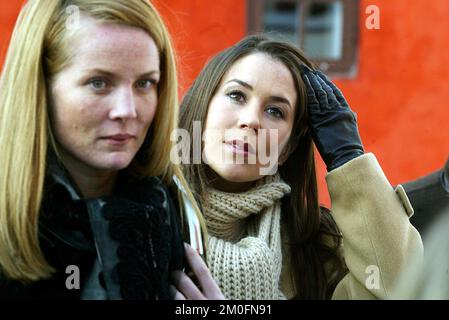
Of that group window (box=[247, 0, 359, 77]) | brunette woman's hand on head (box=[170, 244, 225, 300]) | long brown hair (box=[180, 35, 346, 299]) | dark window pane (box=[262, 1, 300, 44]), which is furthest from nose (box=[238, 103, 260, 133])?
dark window pane (box=[262, 1, 300, 44])

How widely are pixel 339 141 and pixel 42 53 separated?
2.22 feet

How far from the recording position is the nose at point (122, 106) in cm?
130

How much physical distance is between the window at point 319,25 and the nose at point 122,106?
2.47 meters

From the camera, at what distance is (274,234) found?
1656 millimetres

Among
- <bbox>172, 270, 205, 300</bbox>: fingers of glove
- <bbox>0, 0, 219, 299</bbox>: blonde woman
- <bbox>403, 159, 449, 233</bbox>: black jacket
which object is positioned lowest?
<bbox>172, 270, 205, 300</bbox>: fingers of glove

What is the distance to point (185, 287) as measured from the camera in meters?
1.43

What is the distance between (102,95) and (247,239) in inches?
19.5

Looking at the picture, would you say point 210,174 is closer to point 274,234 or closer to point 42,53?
point 274,234

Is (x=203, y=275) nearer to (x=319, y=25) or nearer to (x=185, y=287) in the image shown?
(x=185, y=287)

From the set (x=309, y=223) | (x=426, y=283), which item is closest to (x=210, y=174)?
(x=309, y=223)

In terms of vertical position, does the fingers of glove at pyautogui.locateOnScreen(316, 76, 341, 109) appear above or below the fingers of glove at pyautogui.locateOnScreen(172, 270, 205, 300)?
above

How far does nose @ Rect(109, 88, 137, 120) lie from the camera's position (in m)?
1.30

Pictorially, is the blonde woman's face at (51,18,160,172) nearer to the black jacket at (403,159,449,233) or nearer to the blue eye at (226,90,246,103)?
the blue eye at (226,90,246,103)

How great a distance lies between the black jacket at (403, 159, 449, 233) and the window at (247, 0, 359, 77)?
5.65ft
